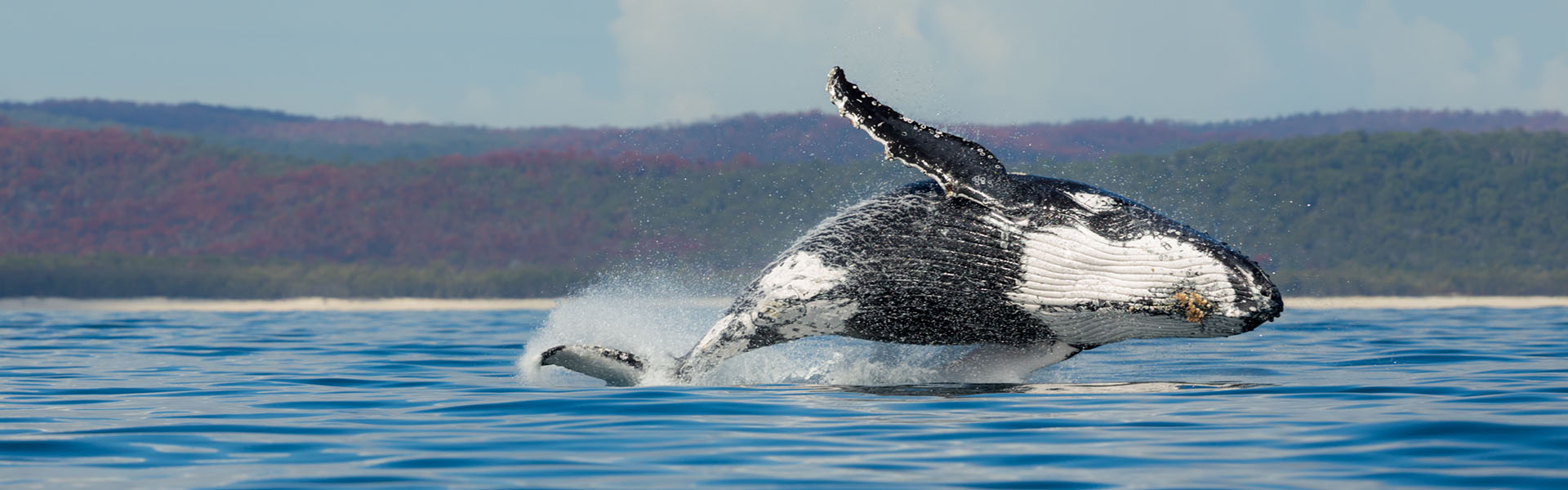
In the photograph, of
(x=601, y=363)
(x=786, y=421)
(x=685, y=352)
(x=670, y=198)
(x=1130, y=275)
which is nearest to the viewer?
(x=786, y=421)

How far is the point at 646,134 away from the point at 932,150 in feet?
203

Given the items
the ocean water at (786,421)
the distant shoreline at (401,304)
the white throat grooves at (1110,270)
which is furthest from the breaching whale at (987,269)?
the distant shoreline at (401,304)

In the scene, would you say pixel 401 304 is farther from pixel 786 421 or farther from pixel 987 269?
pixel 786 421

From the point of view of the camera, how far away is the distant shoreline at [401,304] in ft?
134

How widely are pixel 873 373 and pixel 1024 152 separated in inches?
3078

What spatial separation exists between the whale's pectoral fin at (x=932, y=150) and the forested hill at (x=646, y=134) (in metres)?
57.3

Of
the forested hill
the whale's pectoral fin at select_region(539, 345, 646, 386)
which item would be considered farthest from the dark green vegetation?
the whale's pectoral fin at select_region(539, 345, 646, 386)

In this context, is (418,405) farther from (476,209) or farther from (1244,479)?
(476,209)

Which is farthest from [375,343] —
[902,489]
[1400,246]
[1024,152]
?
[1024,152]

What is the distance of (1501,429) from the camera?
891 cm

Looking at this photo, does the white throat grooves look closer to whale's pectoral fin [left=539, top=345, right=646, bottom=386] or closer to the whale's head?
the whale's head

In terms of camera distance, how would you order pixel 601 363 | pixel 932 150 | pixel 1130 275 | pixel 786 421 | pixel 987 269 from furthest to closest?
pixel 601 363
pixel 987 269
pixel 932 150
pixel 1130 275
pixel 786 421

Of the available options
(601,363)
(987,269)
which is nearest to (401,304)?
(601,363)

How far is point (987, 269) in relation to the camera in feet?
35.0
